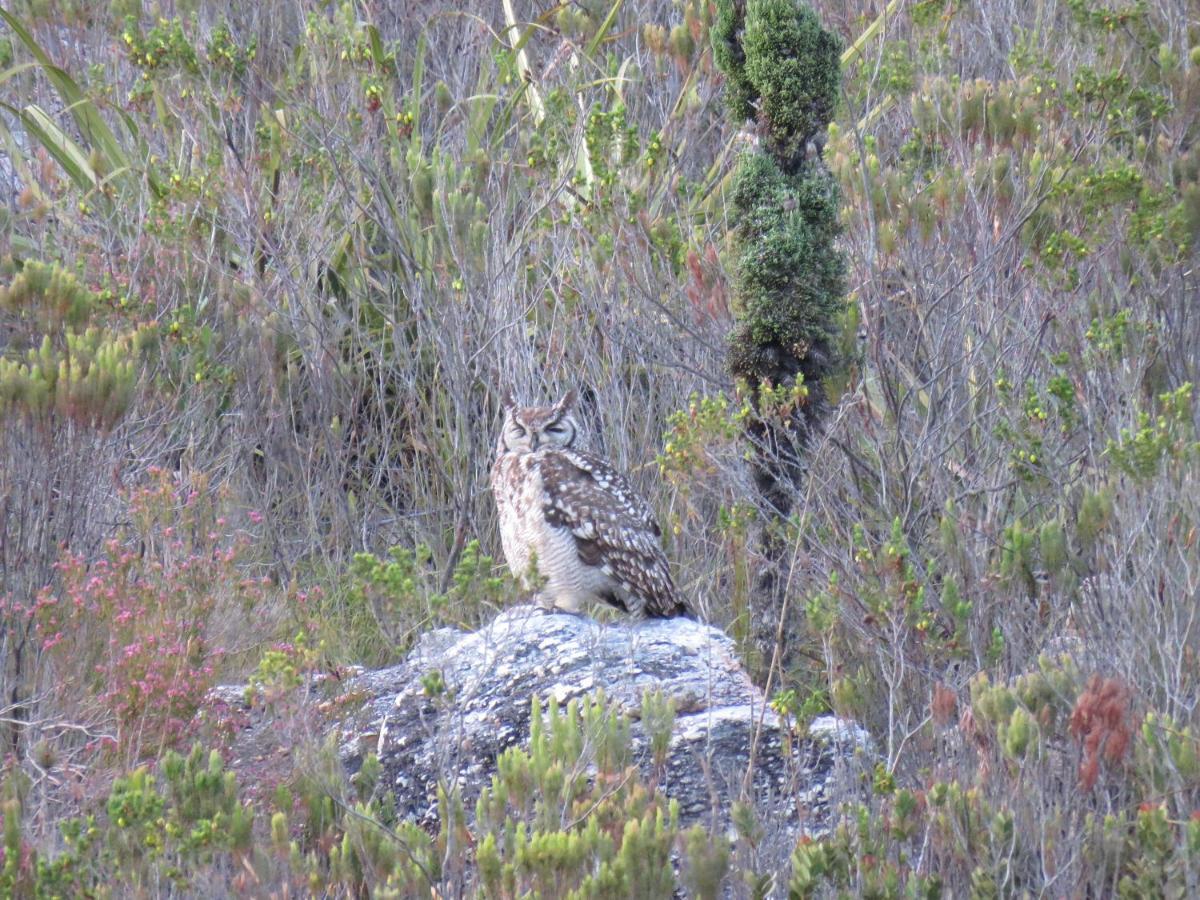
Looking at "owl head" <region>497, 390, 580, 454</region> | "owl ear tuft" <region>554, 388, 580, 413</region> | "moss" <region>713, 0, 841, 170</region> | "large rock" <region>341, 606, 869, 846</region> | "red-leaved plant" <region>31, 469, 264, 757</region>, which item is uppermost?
"moss" <region>713, 0, 841, 170</region>

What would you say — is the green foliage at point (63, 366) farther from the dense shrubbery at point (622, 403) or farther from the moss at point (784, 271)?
the moss at point (784, 271)

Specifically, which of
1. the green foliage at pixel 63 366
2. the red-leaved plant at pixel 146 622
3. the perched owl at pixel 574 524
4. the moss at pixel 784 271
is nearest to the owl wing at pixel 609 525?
the perched owl at pixel 574 524

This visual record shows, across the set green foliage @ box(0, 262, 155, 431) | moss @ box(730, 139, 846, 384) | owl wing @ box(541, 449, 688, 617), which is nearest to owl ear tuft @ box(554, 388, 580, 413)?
owl wing @ box(541, 449, 688, 617)

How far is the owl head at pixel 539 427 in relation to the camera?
575 cm

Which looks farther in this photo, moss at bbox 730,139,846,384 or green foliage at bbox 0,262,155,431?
moss at bbox 730,139,846,384

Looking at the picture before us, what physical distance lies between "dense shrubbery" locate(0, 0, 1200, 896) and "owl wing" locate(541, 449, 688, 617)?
340 millimetres

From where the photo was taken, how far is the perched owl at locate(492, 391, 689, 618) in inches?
219

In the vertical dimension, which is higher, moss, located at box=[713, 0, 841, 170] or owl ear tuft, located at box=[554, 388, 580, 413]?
moss, located at box=[713, 0, 841, 170]

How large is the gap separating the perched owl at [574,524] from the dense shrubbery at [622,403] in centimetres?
24

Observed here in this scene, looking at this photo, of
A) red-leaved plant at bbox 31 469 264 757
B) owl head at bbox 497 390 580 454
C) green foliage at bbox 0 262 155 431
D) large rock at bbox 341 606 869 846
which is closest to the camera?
large rock at bbox 341 606 869 846

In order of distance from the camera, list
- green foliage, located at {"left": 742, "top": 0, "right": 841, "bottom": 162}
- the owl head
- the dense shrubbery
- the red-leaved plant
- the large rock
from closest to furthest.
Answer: the dense shrubbery, the large rock, the red-leaved plant, green foliage, located at {"left": 742, "top": 0, "right": 841, "bottom": 162}, the owl head

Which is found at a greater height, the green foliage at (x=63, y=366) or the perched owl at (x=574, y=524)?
the green foliage at (x=63, y=366)

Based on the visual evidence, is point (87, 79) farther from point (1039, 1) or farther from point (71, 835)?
point (71, 835)

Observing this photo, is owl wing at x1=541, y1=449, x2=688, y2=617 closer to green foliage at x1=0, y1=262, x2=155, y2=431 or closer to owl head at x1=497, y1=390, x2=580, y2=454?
owl head at x1=497, y1=390, x2=580, y2=454
